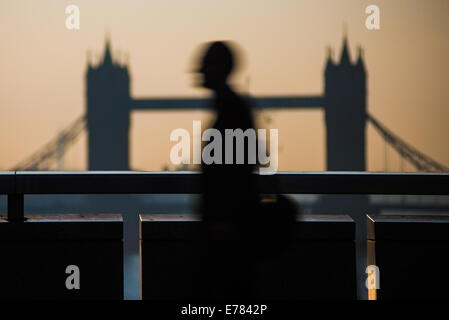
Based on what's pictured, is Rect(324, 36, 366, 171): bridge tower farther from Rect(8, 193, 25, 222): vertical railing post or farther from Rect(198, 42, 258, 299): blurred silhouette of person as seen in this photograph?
Rect(198, 42, 258, 299): blurred silhouette of person

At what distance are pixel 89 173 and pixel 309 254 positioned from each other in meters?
1.20

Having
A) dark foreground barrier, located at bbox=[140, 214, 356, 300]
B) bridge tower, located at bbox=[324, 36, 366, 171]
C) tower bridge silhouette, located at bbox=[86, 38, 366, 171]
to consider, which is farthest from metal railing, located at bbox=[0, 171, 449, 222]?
bridge tower, located at bbox=[324, 36, 366, 171]

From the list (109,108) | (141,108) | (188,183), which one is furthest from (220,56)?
(109,108)

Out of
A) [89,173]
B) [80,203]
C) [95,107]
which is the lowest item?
[80,203]

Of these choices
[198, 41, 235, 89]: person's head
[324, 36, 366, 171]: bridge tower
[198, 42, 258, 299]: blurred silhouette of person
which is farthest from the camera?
[324, 36, 366, 171]: bridge tower

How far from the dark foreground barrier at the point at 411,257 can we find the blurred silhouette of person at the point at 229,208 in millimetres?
1001

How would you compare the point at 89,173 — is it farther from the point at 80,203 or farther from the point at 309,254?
the point at 80,203

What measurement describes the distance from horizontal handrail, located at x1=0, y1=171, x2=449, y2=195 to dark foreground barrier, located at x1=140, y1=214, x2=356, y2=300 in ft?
0.59

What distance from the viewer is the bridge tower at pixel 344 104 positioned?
100 ft

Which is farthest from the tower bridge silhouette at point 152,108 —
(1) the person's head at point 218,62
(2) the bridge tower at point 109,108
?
(1) the person's head at point 218,62

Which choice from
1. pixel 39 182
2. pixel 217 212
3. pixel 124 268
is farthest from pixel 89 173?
pixel 217 212

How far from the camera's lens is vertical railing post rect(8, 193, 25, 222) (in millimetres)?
2877

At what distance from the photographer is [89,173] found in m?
2.82
